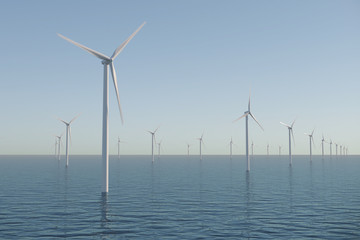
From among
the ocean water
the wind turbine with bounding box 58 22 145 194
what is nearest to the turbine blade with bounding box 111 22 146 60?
the wind turbine with bounding box 58 22 145 194

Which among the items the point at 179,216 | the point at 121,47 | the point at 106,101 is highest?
the point at 121,47

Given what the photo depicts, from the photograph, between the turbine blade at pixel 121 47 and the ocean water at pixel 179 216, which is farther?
the turbine blade at pixel 121 47

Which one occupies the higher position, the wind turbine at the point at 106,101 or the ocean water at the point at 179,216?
the wind turbine at the point at 106,101

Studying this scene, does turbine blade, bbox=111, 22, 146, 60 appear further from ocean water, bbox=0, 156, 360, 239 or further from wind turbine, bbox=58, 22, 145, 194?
ocean water, bbox=0, 156, 360, 239

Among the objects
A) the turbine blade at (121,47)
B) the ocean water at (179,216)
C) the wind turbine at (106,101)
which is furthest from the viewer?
the turbine blade at (121,47)

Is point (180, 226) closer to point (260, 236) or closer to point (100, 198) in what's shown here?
point (260, 236)

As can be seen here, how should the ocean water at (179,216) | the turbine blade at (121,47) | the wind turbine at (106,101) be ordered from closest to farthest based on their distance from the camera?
the ocean water at (179,216), the wind turbine at (106,101), the turbine blade at (121,47)

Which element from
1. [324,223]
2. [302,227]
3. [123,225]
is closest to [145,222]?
[123,225]

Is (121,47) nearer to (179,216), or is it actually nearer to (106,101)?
(106,101)

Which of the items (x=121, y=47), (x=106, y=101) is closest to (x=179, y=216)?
(x=106, y=101)

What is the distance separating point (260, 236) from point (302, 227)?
20.6ft

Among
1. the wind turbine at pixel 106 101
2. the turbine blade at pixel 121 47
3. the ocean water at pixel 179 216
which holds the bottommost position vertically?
the ocean water at pixel 179 216

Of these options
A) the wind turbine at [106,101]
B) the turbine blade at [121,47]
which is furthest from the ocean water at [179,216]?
the turbine blade at [121,47]

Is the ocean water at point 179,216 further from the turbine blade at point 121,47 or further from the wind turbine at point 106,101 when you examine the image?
the turbine blade at point 121,47
